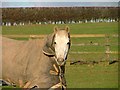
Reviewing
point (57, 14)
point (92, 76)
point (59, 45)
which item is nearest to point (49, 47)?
point (59, 45)

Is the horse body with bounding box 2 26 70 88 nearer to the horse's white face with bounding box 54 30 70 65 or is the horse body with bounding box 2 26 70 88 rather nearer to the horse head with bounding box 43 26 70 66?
the horse head with bounding box 43 26 70 66

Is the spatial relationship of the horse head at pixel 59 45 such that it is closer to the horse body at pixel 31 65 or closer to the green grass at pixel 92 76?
the horse body at pixel 31 65

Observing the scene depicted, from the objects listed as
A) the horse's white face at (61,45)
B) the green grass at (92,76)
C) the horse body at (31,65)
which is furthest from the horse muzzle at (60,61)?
the green grass at (92,76)

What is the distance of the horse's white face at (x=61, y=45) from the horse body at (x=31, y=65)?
0.57ft

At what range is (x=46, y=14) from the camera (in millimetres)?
56781

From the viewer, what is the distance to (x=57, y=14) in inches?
2320

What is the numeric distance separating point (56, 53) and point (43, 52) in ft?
1.38

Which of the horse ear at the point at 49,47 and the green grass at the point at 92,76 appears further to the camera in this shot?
the green grass at the point at 92,76

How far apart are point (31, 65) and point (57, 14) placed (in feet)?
172

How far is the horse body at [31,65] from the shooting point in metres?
6.50

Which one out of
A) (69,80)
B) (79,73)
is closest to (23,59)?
(69,80)

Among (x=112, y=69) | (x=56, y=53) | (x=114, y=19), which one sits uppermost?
(x=56, y=53)

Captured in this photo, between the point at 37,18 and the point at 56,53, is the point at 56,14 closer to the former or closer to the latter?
the point at 37,18

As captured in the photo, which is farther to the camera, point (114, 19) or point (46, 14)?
point (46, 14)
